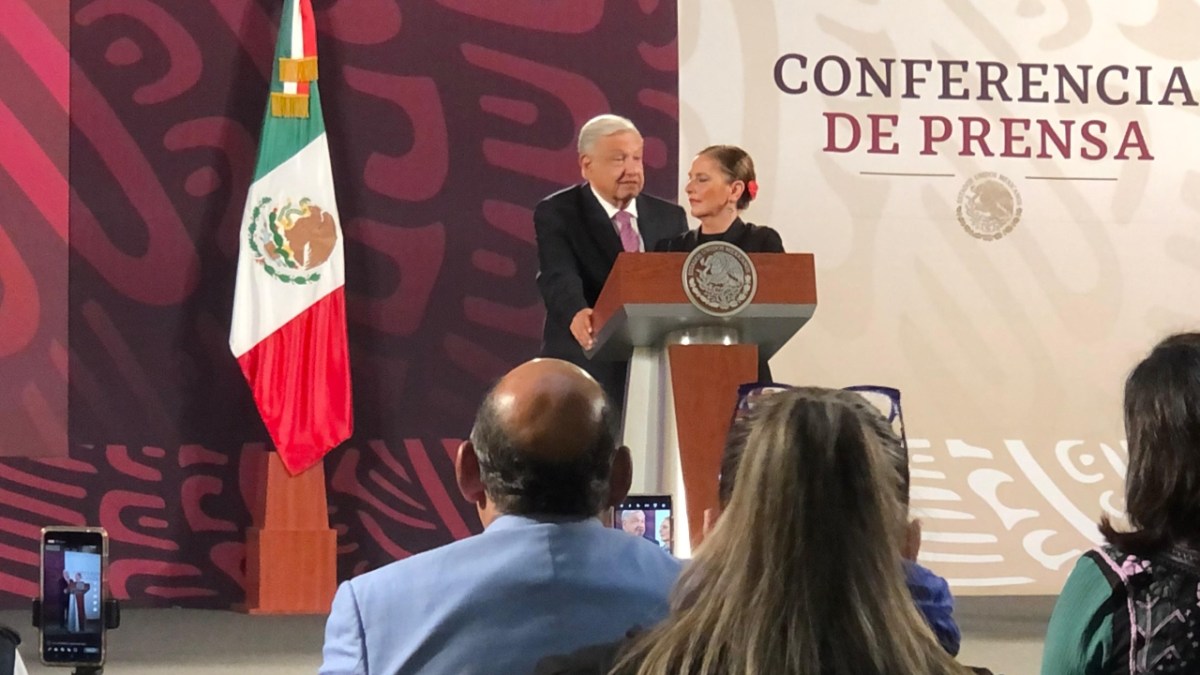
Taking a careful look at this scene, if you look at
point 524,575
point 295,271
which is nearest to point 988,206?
point 295,271

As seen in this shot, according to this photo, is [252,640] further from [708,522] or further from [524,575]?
[524,575]

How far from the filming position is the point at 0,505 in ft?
19.4

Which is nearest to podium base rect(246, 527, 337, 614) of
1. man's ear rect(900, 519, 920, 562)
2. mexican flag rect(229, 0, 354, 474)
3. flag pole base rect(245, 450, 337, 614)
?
flag pole base rect(245, 450, 337, 614)

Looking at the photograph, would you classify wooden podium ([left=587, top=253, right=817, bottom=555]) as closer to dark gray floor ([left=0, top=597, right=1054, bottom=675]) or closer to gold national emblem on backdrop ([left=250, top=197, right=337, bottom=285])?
dark gray floor ([left=0, top=597, right=1054, bottom=675])

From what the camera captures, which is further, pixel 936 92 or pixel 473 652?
pixel 936 92

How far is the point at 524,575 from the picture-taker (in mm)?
1508

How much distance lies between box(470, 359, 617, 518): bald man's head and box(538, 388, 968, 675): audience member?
0.28 m

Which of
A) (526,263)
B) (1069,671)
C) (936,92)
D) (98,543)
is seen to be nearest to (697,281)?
(98,543)

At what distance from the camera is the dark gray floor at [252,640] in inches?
159

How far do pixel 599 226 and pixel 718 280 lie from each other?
4.11ft

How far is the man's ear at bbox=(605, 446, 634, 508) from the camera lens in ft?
5.31

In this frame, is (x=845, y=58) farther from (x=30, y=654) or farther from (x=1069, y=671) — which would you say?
(x=1069, y=671)

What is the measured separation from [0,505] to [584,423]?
4.95 m

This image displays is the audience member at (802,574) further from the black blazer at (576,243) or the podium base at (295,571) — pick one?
the podium base at (295,571)
